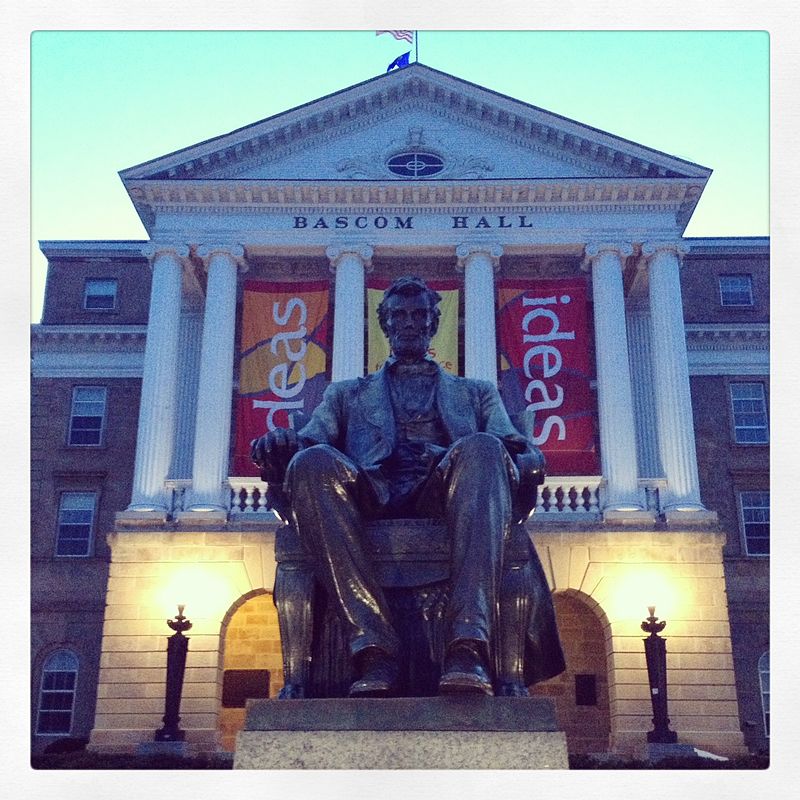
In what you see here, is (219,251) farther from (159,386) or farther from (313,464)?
(313,464)

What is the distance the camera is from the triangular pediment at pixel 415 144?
27641mm

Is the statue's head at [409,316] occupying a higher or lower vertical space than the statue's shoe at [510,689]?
higher

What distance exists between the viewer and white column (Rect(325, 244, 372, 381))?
85.5 feet

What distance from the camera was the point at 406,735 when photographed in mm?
4742

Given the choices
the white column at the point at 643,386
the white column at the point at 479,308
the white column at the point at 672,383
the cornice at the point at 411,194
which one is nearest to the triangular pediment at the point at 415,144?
the cornice at the point at 411,194

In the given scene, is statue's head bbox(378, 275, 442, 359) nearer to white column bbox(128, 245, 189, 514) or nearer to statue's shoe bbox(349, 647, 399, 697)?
statue's shoe bbox(349, 647, 399, 697)

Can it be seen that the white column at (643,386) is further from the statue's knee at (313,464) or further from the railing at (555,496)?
the statue's knee at (313,464)

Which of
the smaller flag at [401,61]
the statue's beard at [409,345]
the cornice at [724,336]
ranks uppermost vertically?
the smaller flag at [401,61]

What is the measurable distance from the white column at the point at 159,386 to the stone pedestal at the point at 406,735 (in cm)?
2066

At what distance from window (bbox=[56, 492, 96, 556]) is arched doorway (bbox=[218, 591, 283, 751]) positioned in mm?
7098

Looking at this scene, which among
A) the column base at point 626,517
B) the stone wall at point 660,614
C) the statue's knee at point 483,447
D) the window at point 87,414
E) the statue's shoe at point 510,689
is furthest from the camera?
the window at point 87,414

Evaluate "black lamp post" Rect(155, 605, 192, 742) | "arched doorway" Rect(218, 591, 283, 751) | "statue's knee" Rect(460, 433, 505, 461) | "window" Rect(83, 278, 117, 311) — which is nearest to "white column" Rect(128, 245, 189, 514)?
"arched doorway" Rect(218, 591, 283, 751)
